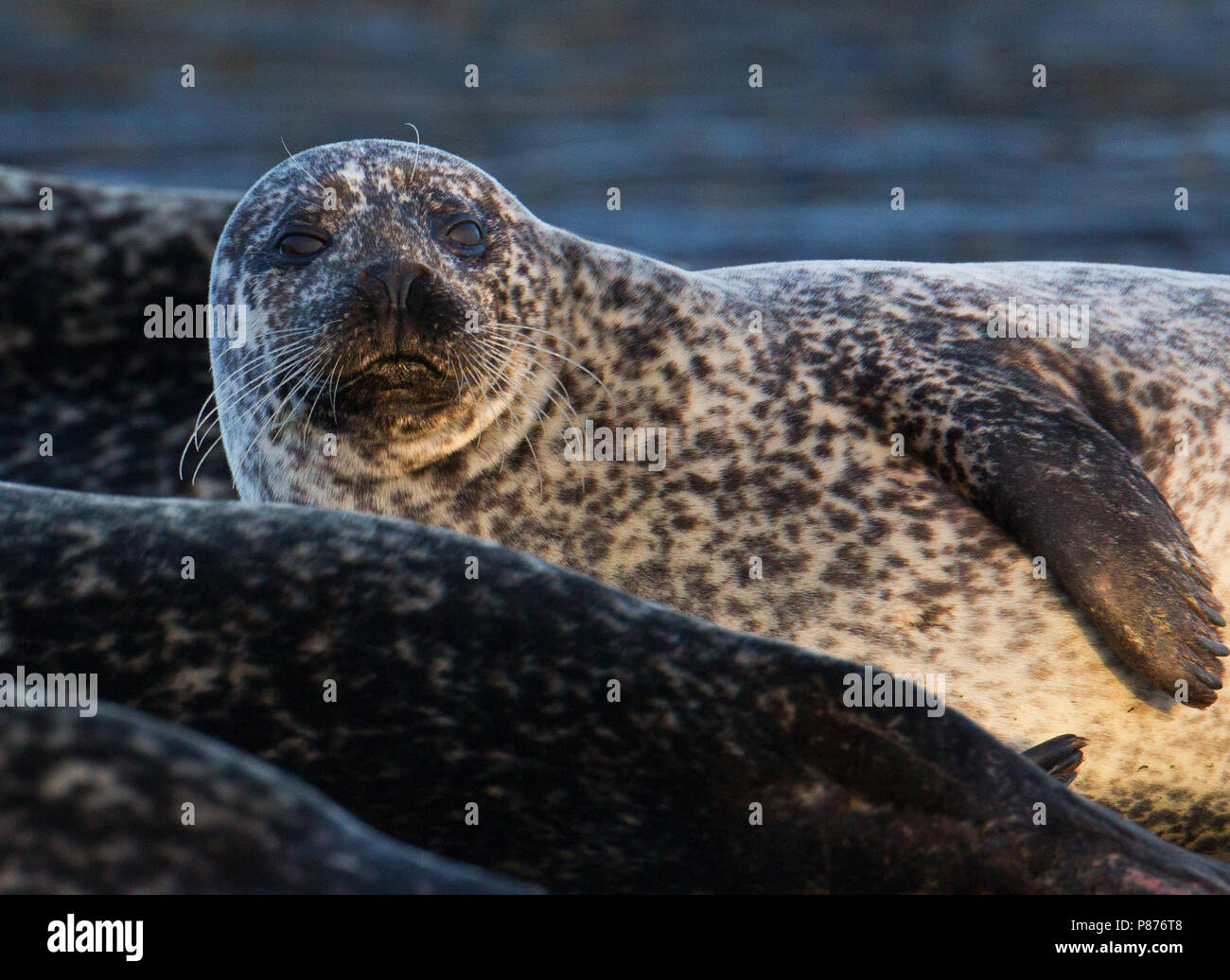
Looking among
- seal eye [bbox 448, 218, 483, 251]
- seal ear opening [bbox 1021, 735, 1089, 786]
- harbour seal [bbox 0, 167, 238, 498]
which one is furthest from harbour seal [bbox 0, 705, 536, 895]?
harbour seal [bbox 0, 167, 238, 498]

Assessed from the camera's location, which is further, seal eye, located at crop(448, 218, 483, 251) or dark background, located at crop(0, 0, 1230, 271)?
dark background, located at crop(0, 0, 1230, 271)

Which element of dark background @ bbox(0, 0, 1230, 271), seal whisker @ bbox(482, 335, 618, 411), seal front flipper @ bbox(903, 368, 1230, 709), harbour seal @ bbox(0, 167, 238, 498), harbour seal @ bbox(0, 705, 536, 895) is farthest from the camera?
dark background @ bbox(0, 0, 1230, 271)

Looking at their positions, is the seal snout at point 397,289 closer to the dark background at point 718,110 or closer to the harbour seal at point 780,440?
the harbour seal at point 780,440

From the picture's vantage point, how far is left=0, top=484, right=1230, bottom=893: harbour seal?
2.64 metres

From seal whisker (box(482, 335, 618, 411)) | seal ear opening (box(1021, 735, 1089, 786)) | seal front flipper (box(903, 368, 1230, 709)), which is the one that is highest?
seal whisker (box(482, 335, 618, 411))

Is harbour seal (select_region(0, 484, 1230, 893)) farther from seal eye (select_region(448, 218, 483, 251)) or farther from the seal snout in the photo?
seal eye (select_region(448, 218, 483, 251))

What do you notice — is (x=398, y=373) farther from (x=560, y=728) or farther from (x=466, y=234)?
(x=560, y=728)

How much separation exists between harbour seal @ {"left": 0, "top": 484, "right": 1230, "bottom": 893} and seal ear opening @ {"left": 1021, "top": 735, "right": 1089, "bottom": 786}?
0.87 m

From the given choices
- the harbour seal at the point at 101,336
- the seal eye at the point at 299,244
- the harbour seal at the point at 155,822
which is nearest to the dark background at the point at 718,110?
the harbour seal at the point at 101,336

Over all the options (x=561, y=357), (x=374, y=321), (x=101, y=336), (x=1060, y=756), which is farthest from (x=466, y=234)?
(x=101, y=336)

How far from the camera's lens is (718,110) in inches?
710

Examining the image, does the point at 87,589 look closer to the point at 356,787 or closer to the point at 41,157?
the point at 356,787

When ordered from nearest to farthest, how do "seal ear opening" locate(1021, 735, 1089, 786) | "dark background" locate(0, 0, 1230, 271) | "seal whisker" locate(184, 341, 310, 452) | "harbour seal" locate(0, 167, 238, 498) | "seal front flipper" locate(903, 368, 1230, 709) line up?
"seal ear opening" locate(1021, 735, 1089, 786)
"seal front flipper" locate(903, 368, 1230, 709)
"seal whisker" locate(184, 341, 310, 452)
"harbour seal" locate(0, 167, 238, 498)
"dark background" locate(0, 0, 1230, 271)
